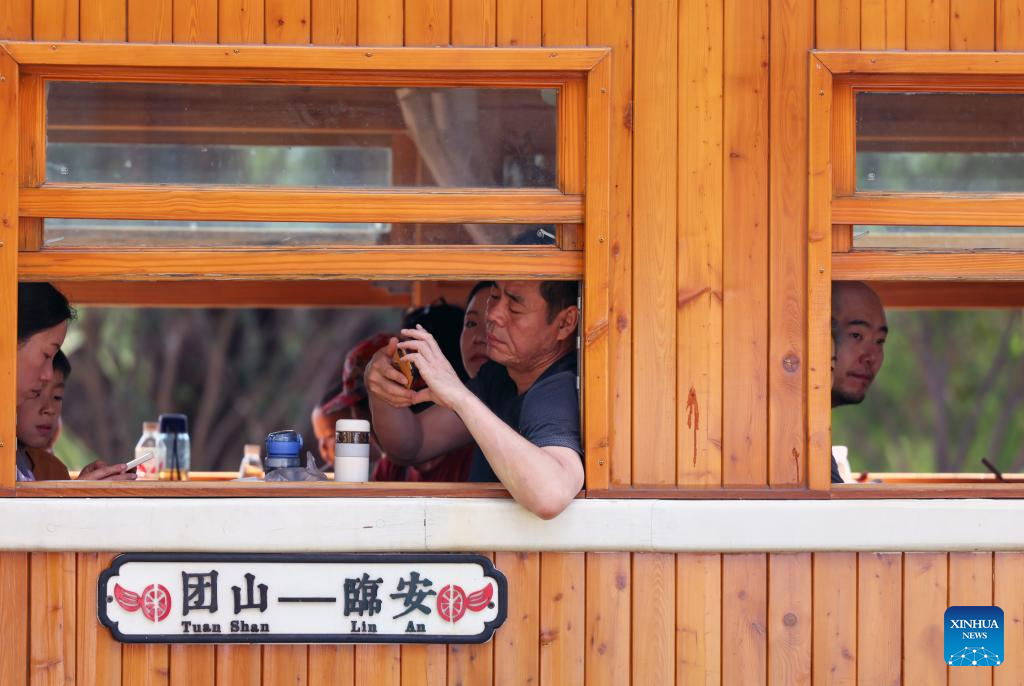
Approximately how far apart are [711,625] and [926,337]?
14.0 metres

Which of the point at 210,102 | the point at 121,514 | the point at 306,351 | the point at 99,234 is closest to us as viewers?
the point at 121,514

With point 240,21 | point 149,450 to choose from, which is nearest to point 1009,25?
point 240,21

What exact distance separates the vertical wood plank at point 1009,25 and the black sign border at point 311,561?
6.10ft

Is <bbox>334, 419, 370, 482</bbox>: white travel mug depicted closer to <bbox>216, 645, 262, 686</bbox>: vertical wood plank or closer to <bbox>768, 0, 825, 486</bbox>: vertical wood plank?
<bbox>216, 645, 262, 686</bbox>: vertical wood plank

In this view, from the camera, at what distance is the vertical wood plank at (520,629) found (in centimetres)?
313

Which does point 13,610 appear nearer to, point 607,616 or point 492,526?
point 492,526

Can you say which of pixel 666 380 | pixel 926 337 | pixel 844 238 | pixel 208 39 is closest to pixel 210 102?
pixel 208 39

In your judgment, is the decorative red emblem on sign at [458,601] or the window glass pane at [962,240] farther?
the window glass pane at [962,240]

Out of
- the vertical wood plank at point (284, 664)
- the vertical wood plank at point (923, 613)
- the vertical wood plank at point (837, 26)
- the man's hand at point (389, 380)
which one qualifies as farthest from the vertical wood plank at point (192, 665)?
the vertical wood plank at point (837, 26)

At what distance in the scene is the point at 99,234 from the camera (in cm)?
375

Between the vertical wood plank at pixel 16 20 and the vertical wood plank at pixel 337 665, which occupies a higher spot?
the vertical wood plank at pixel 16 20

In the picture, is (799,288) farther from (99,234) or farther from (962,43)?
(99,234)

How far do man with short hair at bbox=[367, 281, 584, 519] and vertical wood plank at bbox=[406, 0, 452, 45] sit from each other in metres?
0.69

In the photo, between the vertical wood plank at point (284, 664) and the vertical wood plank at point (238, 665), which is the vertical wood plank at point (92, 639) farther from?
the vertical wood plank at point (284, 664)
